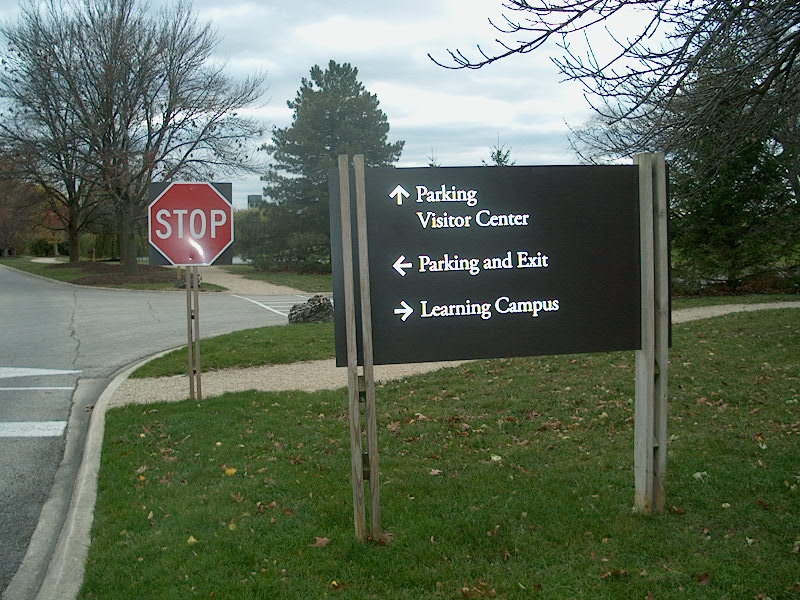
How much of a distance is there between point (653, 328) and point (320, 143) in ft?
125

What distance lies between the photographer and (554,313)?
498 cm

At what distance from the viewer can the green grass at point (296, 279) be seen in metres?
33.0

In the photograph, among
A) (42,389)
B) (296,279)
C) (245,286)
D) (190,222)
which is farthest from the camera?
(296,279)

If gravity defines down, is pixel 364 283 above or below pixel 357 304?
above

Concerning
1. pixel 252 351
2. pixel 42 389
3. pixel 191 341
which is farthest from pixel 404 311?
pixel 252 351

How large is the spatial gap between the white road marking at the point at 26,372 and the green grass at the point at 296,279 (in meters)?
19.0

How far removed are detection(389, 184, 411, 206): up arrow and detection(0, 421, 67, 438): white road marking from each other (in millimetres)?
5462

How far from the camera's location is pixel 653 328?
5027 millimetres

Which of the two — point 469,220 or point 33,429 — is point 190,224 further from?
point 469,220

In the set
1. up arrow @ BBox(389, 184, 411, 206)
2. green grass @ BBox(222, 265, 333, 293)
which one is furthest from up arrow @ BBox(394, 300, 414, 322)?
green grass @ BBox(222, 265, 333, 293)

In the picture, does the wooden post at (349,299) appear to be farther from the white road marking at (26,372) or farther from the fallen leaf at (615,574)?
the white road marking at (26,372)

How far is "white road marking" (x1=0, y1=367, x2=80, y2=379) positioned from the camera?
11.8 metres

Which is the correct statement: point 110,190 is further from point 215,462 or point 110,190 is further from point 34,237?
point 34,237

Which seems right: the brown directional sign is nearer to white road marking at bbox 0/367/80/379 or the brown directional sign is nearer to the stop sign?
the stop sign
